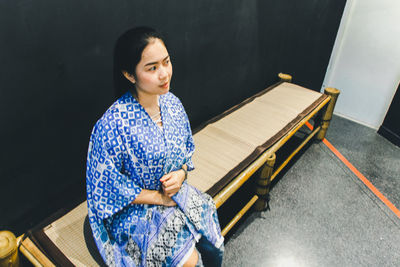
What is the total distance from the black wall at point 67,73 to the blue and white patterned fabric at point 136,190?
428 millimetres

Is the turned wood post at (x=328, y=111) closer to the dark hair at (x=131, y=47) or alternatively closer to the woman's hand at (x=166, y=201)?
the woman's hand at (x=166, y=201)

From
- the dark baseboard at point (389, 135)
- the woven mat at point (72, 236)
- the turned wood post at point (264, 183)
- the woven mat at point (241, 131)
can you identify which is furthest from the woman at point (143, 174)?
the dark baseboard at point (389, 135)

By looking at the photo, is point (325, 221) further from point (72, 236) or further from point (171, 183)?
point (72, 236)

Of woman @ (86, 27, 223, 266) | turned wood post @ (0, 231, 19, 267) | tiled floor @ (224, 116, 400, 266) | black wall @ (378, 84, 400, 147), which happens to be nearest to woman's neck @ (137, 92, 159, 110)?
woman @ (86, 27, 223, 266)

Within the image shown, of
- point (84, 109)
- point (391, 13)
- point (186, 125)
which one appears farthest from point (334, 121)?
point (84, 109)

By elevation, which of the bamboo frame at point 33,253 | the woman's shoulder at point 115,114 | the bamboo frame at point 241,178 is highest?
the woman's shoulder at point 115,114

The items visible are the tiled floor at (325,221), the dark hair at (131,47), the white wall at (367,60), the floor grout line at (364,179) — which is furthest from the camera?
the white wall at (367,60)

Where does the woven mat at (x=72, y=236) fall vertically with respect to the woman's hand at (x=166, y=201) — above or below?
below

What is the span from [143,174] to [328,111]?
2762 mm

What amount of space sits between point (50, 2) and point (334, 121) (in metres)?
3.98

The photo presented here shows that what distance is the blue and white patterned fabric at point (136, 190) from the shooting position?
1.30m

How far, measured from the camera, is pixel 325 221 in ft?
8.30

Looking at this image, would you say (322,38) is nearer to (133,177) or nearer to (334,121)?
(334,121)

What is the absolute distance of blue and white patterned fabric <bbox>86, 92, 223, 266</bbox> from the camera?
1.30 m
